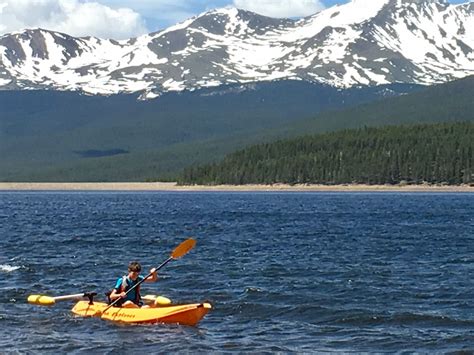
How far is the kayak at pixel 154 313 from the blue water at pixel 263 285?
336mm

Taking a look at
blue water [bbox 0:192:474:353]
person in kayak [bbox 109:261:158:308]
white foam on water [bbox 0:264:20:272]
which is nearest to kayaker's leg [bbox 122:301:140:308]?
person in kayak [bbox 109:261:158:308]

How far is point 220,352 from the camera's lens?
32.0 m

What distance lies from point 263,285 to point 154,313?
10047mm

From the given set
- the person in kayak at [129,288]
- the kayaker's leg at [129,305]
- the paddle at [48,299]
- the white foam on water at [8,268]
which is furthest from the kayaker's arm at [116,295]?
the white foam on water at [8,268]

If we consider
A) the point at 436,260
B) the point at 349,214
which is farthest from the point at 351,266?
the point at 349,214

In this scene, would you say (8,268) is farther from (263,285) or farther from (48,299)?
(48,299)

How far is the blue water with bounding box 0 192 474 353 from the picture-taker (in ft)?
111

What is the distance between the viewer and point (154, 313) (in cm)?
3644

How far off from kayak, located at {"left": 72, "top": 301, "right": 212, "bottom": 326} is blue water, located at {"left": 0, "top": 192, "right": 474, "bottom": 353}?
34cm

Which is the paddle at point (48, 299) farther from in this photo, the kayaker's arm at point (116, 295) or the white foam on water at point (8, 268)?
the white foam on water at point (8, 268)

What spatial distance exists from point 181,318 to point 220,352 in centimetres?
419

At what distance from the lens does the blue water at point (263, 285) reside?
3394cm

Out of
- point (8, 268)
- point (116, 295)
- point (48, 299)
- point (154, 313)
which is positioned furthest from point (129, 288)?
point (8, 268)

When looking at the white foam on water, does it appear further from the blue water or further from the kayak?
the kayak
